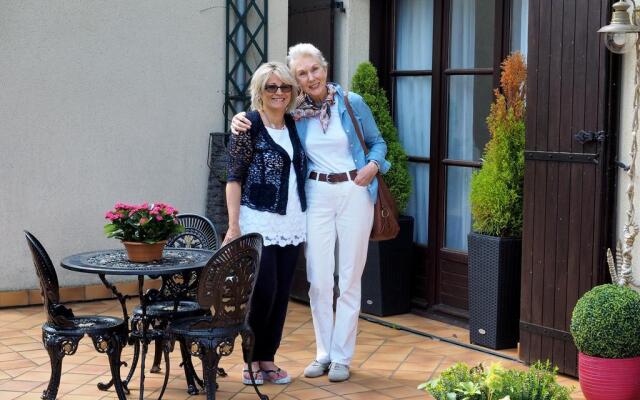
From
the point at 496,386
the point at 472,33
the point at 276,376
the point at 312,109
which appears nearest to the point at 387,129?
the point at 472,33

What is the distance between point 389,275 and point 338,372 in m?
1.77

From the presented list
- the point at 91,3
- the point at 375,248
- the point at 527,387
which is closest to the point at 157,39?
the point at 91,3

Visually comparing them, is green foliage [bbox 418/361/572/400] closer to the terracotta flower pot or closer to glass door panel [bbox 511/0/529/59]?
the terracotta flower pot

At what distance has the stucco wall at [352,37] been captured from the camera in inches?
300

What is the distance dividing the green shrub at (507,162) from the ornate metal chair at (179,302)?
1.64 metres

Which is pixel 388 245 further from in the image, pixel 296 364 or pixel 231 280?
pixel 231 280

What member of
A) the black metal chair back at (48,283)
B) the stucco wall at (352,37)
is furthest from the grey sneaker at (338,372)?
the stucco wall at (352,37)

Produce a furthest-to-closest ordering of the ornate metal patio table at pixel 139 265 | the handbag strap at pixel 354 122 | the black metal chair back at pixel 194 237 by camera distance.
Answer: the black metal chair back at pixel 194 237 < the handbag strap at pixel 354 122 < the ornate metal patio table at pixel 139 265

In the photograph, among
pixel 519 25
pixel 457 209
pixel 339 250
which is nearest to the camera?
pixel 339 250

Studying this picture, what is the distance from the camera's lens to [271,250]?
5.36 meters

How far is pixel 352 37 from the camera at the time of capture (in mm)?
7633

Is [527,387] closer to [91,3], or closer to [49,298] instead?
[49,298]

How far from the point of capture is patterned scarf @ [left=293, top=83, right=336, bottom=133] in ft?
18.3

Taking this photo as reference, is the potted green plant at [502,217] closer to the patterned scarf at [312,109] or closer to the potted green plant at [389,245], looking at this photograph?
the potted green plant at [389,245]
